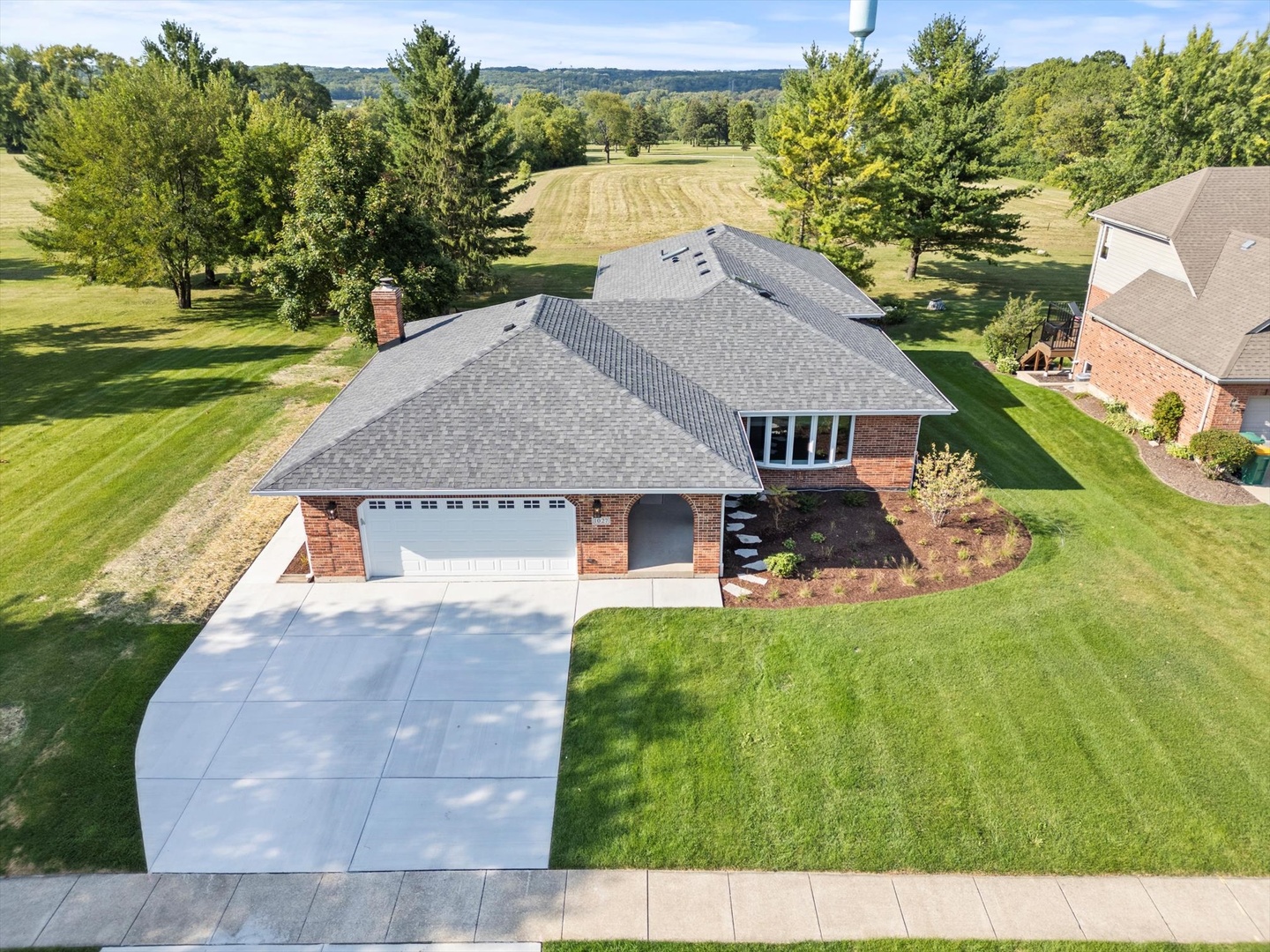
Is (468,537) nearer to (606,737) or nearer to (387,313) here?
(606,737)

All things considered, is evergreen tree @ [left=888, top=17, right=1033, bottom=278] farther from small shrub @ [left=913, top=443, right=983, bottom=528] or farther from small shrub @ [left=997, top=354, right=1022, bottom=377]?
small shrub @ [left=913, top=443, right=983, bottom=528]

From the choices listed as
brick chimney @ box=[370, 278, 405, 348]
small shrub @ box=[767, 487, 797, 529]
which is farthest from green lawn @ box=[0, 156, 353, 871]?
small shrub @ box=[767, 487, 797, 529]

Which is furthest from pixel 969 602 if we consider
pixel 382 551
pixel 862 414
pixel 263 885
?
pixel 263 885

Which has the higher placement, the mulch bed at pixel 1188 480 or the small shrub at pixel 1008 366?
the small shrub at pixel 1008 366

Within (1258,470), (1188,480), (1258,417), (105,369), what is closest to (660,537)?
(1188,480)

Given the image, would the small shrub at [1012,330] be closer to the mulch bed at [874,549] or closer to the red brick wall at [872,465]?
the red brick wall at [872,465]

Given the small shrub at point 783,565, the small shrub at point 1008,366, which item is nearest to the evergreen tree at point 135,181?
the small shrub at point 783,565
